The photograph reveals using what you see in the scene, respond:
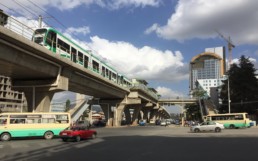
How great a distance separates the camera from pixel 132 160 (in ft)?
45.6

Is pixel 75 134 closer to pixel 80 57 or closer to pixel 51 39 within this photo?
pixel 51 39

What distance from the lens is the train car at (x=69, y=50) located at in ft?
104

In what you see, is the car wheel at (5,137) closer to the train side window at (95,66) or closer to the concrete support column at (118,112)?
the train side window at (95,66)

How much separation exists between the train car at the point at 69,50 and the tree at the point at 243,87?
31.8 m

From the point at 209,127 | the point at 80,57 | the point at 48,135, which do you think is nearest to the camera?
the point at 48,135

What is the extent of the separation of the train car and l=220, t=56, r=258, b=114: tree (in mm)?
31848

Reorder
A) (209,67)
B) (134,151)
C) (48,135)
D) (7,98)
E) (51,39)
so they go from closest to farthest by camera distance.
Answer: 1. (134,151)
2. (48,135)
3. (51,39)
4. (7,98)
5. (209,67)

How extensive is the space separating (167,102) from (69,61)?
80.4 m

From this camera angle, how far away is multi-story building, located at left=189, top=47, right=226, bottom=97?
491ft

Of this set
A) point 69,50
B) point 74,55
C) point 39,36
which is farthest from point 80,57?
point 39,36

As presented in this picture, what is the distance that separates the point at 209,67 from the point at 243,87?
292 ft

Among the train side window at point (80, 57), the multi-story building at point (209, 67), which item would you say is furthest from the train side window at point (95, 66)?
the multi-story building at point (209, 67)

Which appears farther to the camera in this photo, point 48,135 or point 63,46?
point 63,46

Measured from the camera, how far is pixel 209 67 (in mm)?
160250
